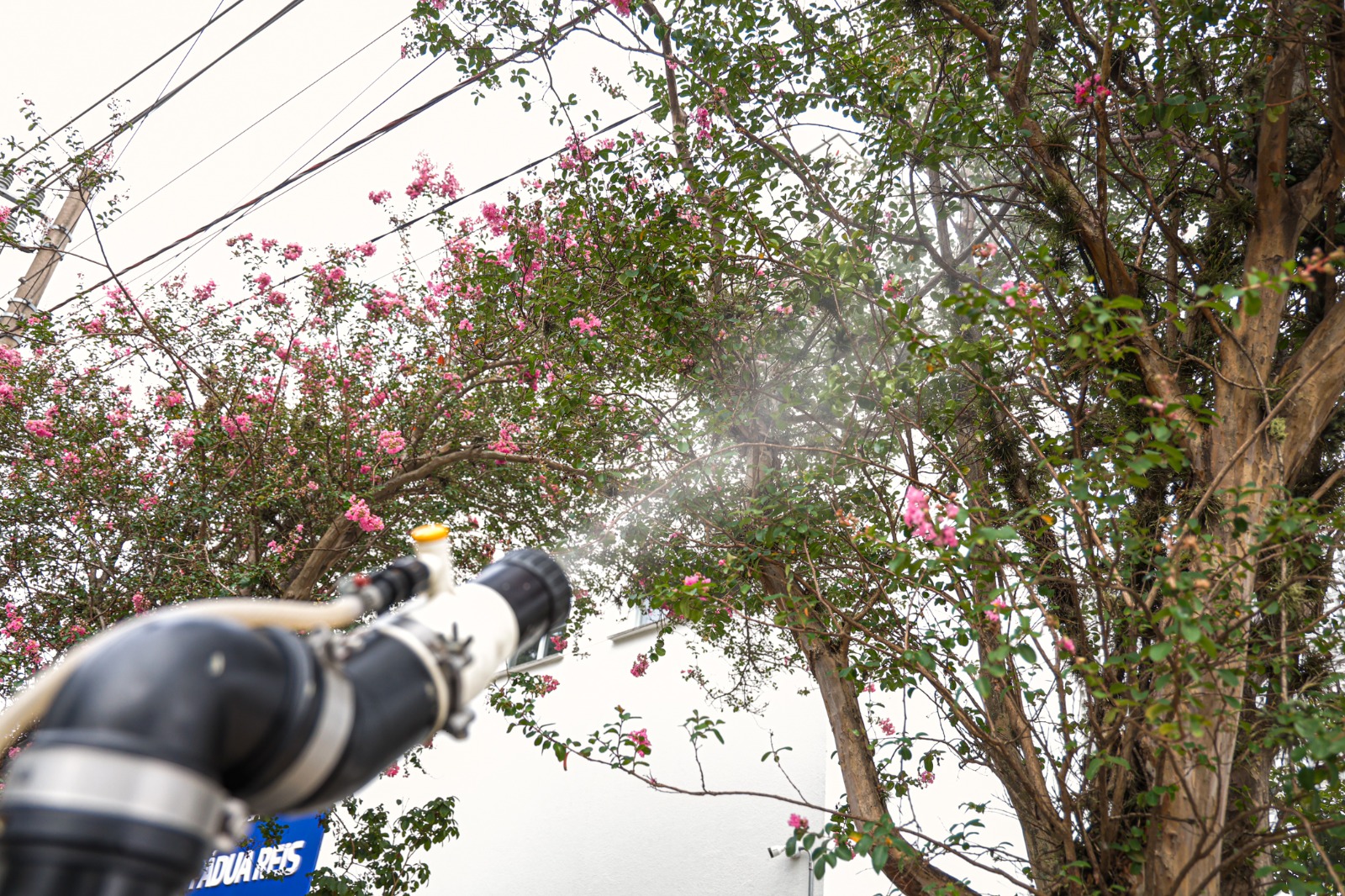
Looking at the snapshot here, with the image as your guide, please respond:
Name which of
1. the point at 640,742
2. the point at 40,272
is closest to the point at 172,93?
the point at 40,272

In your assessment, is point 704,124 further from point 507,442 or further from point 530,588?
point 530,588

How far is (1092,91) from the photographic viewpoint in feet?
10.1

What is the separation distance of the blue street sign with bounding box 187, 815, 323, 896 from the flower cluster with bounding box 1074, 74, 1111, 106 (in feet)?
26.2

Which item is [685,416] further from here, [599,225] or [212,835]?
[212,835]

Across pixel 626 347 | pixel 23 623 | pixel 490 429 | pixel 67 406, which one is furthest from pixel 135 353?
pixel 626 347

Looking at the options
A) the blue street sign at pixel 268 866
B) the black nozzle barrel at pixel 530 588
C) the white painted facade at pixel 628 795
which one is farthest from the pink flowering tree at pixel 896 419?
the blue street sign at pixel 268 866

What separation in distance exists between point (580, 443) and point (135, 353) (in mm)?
3759

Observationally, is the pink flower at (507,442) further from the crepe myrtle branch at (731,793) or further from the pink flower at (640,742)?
the pink flower at (640,742)

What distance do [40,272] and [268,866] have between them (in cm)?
550

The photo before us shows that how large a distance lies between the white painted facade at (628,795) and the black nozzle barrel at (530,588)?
4.45 metres

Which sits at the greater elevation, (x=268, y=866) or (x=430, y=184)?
(x=430, y=184)

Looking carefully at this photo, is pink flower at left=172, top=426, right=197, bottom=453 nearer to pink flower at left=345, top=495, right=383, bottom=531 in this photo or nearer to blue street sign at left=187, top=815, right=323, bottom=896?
pink flower at left=345, top=495, right=383, bottom=531

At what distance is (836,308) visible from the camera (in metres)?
3.85

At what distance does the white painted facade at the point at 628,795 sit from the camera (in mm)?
5984
